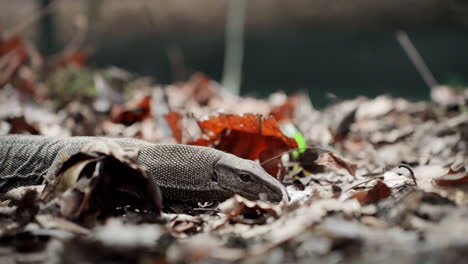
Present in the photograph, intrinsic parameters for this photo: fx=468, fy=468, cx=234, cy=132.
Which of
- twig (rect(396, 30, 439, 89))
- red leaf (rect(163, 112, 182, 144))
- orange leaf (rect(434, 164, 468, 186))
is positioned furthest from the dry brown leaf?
twig (rect(396, 30, 439, 89))

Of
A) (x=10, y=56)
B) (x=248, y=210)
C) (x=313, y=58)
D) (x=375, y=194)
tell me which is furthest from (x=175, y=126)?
(x=313, y=58)

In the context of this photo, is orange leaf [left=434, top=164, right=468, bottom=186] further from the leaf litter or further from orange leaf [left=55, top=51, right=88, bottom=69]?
orange leaf [left=55, top=51, right=88, bottom=69]

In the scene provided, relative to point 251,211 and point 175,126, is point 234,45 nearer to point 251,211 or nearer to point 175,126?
point 175,126

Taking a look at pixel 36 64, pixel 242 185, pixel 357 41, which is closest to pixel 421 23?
pixel 357 41

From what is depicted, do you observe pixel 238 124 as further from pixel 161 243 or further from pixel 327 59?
pixel 327 59

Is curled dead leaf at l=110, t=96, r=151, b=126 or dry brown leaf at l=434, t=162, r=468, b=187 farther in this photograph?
curled dead leaf at l=110, t=96, r=151, b=126

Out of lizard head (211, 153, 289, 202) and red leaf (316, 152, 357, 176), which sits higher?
red leaf (316, 152, 357, 176)
